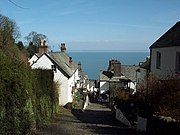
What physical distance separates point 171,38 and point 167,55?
2.13m

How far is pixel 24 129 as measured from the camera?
13.5 m

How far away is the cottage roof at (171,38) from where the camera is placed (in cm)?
2622

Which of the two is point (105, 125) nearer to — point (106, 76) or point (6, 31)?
point (6, 31)

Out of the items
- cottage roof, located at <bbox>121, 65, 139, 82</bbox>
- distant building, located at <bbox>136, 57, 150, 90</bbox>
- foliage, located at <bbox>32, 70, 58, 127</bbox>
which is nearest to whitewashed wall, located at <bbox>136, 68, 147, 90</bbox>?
distant building, located at <bbox>136, 57, 150, 90</bbox>

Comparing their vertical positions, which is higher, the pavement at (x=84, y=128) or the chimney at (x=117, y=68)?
the chimney at (x=117, y=68)

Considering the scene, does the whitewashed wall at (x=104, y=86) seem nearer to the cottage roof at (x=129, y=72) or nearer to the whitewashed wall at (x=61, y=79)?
the cottage roof at (x=129, y=72)

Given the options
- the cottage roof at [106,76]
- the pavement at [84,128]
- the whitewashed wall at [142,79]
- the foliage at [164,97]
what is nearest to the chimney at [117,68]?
the cottage roof at [106,76]

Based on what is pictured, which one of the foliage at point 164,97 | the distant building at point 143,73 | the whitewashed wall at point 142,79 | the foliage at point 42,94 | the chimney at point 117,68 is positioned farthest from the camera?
the chimney at point 117,68

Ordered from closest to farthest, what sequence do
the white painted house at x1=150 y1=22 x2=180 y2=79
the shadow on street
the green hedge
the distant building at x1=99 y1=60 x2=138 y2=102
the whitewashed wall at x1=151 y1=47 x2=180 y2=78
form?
the green hedge, the shadow on street, the white painted house at x1=150 y1=22 x2=180 y2=79, the whitewashed wall at x1=151 y1=47 x2=180 y2=78, the distant building at x1=99 y1=60 x2=138 y2=102

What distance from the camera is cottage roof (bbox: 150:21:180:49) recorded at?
86.0 ft

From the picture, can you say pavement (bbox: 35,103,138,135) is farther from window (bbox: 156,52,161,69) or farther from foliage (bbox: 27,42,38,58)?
foliage (bbox: 27,42,38,58)

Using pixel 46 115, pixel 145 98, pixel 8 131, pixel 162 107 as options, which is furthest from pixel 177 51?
pixel 8 131

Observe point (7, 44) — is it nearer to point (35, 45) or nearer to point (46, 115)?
point (46, 115)

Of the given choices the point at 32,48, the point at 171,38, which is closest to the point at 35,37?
the point at 32,48
